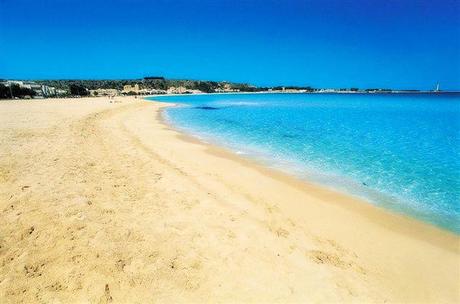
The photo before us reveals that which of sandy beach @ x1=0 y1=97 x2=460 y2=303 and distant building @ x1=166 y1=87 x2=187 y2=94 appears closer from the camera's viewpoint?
sandy beach @ x1=0 y1=97 x2=460 y2=303

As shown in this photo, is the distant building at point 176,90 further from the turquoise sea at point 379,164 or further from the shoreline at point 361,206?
the shoreline at point 361,206

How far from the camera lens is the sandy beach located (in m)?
3.77

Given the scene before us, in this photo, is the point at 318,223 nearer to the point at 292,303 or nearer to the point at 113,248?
the point at 292,303

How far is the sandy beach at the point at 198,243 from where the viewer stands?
3.77m

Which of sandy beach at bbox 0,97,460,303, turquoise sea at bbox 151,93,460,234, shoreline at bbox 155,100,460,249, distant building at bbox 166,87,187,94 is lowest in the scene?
distant building at bbox 166,87,187,94

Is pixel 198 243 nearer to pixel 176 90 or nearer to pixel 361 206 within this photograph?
pixel 361 206

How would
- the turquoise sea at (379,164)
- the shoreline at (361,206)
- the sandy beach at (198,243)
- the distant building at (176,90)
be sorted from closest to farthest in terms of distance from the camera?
the sandy beach at (198,243) < the shoreline at (361,206) < the turquoise sea at (379,164) < the distant building at (176,90)

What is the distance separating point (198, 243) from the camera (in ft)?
15.6

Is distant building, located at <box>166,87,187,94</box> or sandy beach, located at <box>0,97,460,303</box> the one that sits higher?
sandy beach, located at <box>0,97,460,303</box>

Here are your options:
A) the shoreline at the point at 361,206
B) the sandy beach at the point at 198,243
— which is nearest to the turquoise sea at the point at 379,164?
the shoreline at the point at 361,206

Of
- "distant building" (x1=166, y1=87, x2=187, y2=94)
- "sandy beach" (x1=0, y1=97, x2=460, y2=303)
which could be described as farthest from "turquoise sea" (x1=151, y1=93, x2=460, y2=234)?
"distant building" (x1=166, y1=87, x2=187, y2=94)

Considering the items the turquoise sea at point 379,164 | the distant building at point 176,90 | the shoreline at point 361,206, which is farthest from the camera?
the distant building at point 176,90

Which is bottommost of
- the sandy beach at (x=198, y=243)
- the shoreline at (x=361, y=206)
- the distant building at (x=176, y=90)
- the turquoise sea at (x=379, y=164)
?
the distant building at (x=176, y=90)

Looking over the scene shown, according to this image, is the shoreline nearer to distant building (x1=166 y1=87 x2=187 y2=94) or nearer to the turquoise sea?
the turquoise sea
